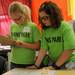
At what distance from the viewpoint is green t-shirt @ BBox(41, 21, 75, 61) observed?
1943 millimetres

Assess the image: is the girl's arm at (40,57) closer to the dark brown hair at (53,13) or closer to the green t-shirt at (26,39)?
the green t-shirt at (26,39)

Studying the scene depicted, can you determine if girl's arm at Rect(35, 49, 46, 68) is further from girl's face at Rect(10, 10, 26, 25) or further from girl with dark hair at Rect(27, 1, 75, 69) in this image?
girl's face at Rect(10, 10, 26, 25)

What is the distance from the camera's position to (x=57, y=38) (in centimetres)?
197

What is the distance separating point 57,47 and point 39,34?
24 centimetres

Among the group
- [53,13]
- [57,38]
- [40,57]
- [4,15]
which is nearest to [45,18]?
→ [53,13]

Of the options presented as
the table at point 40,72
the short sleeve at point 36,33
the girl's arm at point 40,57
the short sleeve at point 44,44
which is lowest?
the table at point 40,72

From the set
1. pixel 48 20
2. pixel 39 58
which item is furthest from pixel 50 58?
pixel 48 20

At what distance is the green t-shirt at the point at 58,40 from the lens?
1943 mm

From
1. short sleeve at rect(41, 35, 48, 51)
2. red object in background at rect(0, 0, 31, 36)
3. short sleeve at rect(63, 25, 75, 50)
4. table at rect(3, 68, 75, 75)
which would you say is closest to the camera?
table at rect(3, 68, 75, 75)

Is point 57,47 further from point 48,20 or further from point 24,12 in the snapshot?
point 24,12

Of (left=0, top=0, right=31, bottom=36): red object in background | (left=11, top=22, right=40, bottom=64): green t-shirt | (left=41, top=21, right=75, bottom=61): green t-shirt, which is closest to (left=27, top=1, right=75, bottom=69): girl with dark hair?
(left=41, top=21, right=75, bottom=61): green t-shirt

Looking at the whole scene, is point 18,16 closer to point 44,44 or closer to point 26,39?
point 26,39

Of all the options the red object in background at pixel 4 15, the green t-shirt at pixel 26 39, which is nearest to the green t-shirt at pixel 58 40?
the green t-shirt at pixel 26 39

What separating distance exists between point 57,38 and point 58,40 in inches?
0.8
